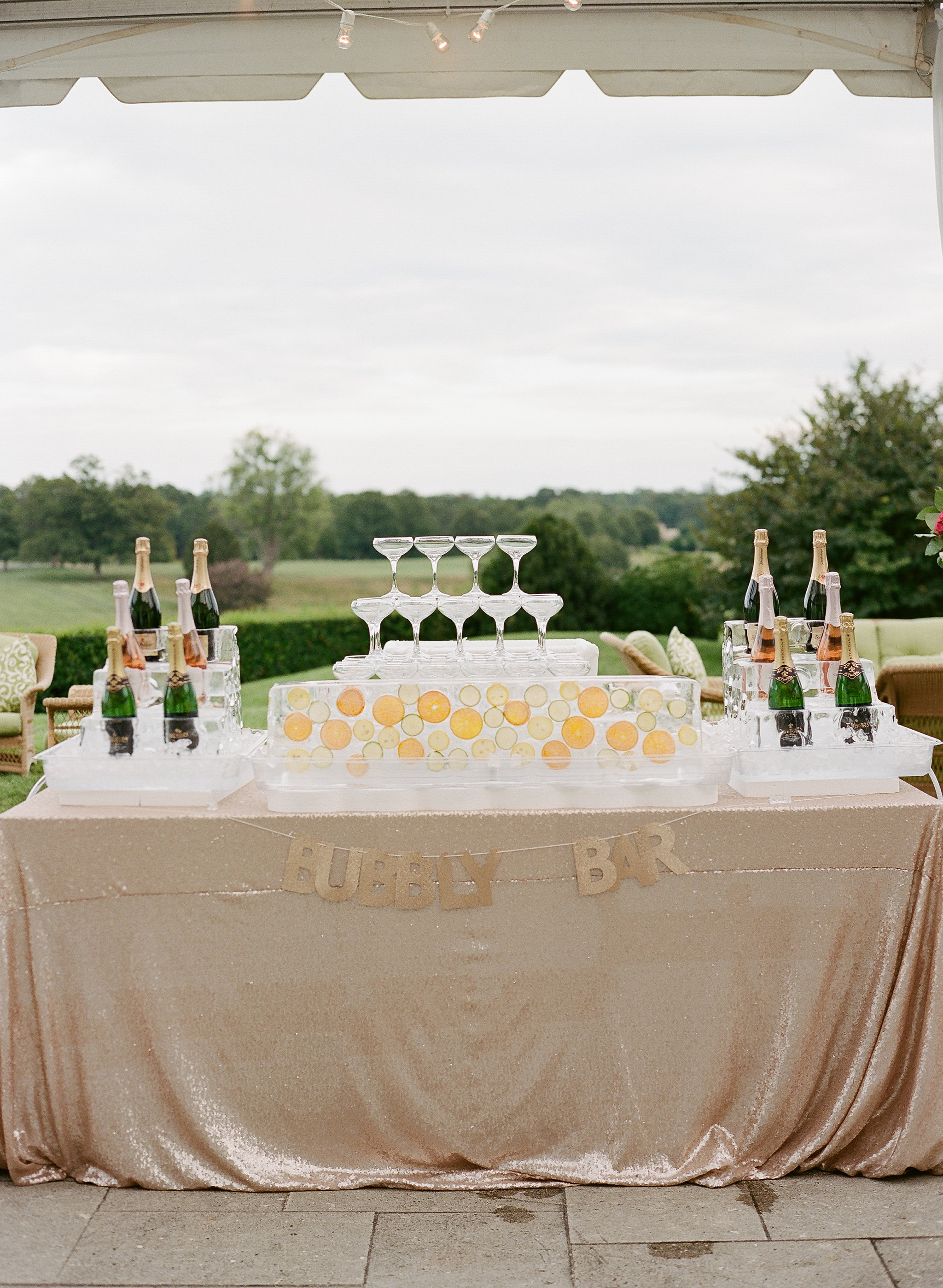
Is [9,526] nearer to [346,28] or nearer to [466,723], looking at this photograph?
[346,28]

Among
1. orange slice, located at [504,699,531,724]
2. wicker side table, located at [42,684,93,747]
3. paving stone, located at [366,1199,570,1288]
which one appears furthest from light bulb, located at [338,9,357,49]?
paving stone, located at [366,1199,570,1288]

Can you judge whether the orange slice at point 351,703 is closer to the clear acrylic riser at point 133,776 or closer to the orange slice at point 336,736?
the orange slice at point 336,736

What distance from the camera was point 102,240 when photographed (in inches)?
440

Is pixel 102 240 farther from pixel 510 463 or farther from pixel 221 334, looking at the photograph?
pixel 510 463

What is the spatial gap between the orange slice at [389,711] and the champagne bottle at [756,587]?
33.8 inches

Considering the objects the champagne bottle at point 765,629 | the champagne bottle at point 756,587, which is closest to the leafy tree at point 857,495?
the champagne bottle at point 756,587

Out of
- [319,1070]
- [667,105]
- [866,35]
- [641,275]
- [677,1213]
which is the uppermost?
[667,105]

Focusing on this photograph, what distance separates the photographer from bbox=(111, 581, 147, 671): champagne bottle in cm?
233

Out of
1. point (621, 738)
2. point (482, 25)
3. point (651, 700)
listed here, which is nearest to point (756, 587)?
point (651, 700)

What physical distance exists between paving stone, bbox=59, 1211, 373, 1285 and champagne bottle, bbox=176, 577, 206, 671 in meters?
1.11

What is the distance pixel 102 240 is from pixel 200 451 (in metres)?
2.29

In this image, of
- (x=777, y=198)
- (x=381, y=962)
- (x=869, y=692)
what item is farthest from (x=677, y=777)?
(x=777, y=198)

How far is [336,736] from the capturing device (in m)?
2.17

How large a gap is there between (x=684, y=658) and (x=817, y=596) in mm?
2413
